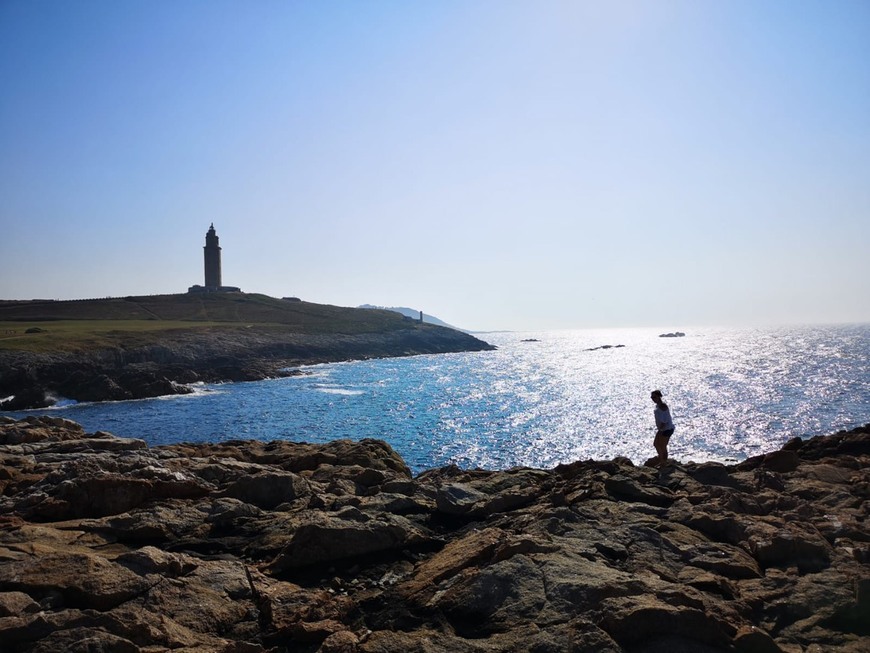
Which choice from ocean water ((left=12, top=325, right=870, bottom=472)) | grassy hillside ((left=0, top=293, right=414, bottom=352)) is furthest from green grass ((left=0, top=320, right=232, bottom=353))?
ocean water ((left=12, top=325, right=870, bottom=472))

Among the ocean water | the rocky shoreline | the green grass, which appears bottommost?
the ocean water

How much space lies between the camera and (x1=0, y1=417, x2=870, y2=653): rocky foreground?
7812mm

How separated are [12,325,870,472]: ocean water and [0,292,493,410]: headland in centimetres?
730

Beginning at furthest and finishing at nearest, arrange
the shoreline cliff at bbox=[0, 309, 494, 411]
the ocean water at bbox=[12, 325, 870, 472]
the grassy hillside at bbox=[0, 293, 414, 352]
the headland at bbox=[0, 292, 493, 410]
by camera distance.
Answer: the grassy hillside at bbox=[0, 293, 414, 352]
the headland at bbox=[0, 292, 493, 410]
the shoreline cliff at bbox=[0, 309, 494, 411]
the ocean water at bbox=[12, 325, 870, 472]

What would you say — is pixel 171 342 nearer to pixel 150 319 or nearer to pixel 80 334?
pixel 80 334

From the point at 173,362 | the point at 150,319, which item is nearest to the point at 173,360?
the point at 173,362

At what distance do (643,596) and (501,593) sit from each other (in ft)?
6.90

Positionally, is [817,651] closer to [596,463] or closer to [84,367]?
[596,463]

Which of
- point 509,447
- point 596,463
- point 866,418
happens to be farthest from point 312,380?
point 596,463

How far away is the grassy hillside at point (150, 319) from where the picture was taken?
94.6 meters

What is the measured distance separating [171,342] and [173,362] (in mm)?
8434

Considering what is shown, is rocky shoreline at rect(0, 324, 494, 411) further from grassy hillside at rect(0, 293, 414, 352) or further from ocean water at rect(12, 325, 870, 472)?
ocean water at rect(12, 325, 870, 472)

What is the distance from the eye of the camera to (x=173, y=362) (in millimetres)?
97688

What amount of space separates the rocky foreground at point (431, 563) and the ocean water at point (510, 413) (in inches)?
885
